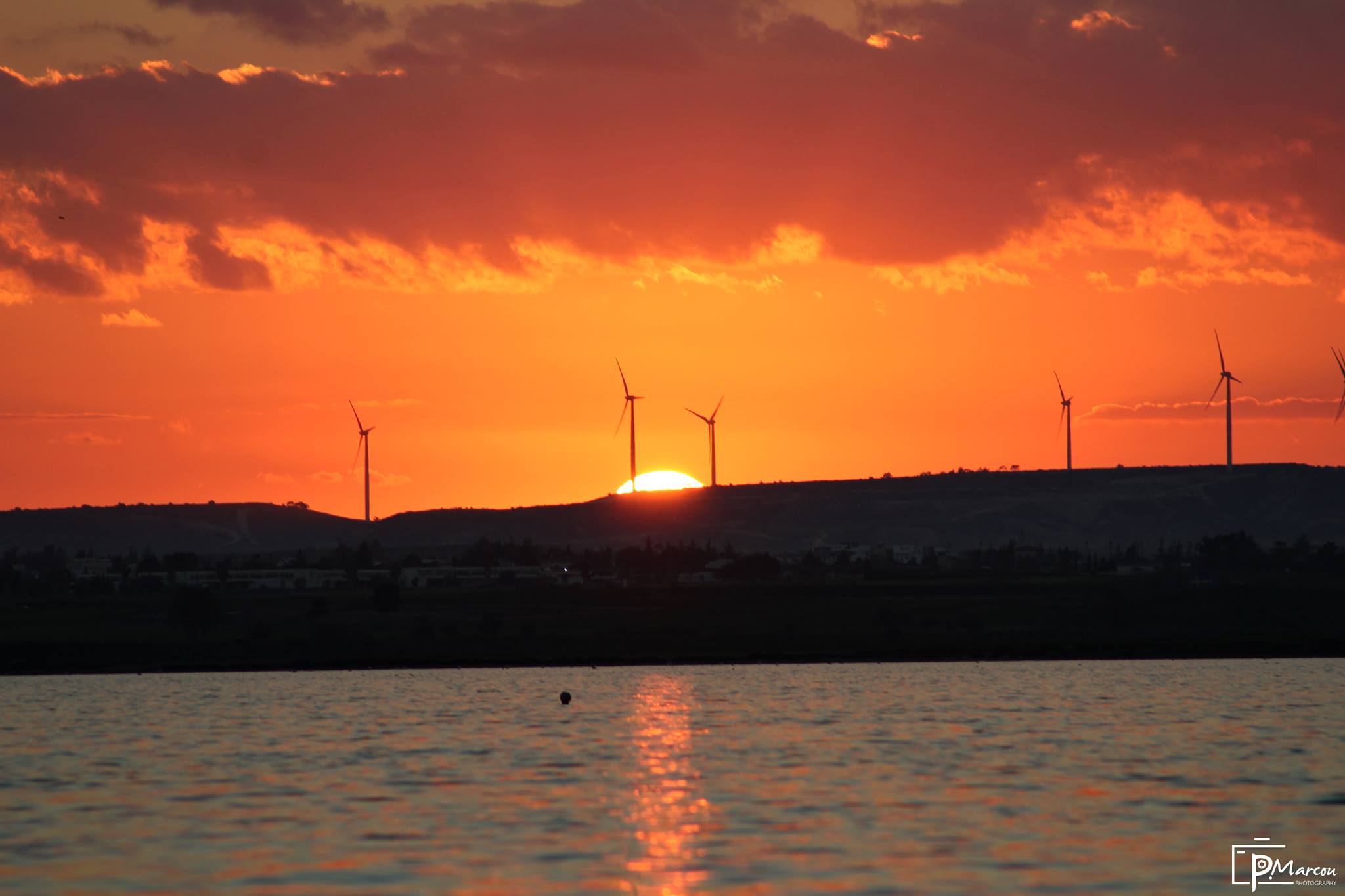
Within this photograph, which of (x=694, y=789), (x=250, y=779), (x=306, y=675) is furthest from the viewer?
(x=306, y=675)

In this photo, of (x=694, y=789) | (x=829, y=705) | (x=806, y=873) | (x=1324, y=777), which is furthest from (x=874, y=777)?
(x=829, y=705)

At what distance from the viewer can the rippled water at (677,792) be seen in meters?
55.3

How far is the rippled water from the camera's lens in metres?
55.3

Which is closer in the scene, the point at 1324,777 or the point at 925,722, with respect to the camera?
the point at 1324,777

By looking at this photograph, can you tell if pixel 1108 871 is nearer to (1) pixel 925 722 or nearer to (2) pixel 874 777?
(2) pixel 874 777

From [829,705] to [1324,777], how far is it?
4947 cm

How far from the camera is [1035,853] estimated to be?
57438 millimetres

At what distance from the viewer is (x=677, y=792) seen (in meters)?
76.4

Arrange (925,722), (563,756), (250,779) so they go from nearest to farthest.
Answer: (250,779), (563,756), (925,722)

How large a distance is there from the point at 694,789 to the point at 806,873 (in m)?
23.3

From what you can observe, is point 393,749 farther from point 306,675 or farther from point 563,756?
point 306,675

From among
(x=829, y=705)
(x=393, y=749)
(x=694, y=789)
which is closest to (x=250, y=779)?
(x=393, y=749)

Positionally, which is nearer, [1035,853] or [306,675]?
[1035,853]

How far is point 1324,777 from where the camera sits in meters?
77.4
